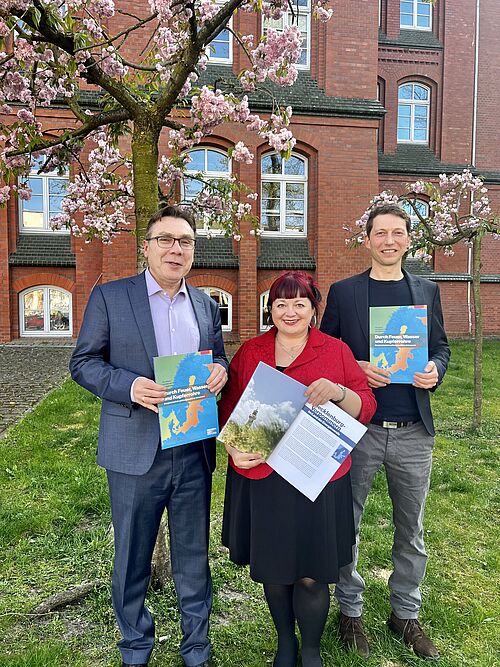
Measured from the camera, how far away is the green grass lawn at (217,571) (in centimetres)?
282

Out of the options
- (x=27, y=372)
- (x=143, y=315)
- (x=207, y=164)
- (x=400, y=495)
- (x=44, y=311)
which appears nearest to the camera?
(x=143, y=315)

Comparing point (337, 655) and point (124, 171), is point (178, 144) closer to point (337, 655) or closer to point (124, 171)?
point (337, 655)

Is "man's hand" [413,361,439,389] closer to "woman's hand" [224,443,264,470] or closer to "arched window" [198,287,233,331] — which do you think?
"woman's hand" [224,443,264,470]

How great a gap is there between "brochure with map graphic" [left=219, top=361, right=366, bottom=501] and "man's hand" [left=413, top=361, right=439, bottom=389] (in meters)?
0.55

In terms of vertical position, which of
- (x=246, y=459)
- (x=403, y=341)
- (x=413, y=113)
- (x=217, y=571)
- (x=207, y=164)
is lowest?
(x=217, y=571)

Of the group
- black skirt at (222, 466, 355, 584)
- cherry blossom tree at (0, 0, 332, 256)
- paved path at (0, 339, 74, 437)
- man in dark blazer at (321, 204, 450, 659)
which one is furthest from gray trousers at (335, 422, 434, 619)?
paved path at (0, 339, 74, 437)

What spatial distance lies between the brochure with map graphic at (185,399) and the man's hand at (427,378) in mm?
1051

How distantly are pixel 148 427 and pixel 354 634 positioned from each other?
5.54ft

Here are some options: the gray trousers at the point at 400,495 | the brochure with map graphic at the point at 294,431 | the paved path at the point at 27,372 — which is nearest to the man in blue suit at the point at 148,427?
the brochure with map graphic at the point at 294,431

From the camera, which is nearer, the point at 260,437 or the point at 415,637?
the point at 260,437

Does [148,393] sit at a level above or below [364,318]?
below

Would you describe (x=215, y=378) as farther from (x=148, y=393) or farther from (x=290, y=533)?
(x=290, y=533)

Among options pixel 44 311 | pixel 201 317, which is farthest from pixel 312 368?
pixel 44 311

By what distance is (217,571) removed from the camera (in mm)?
3650
